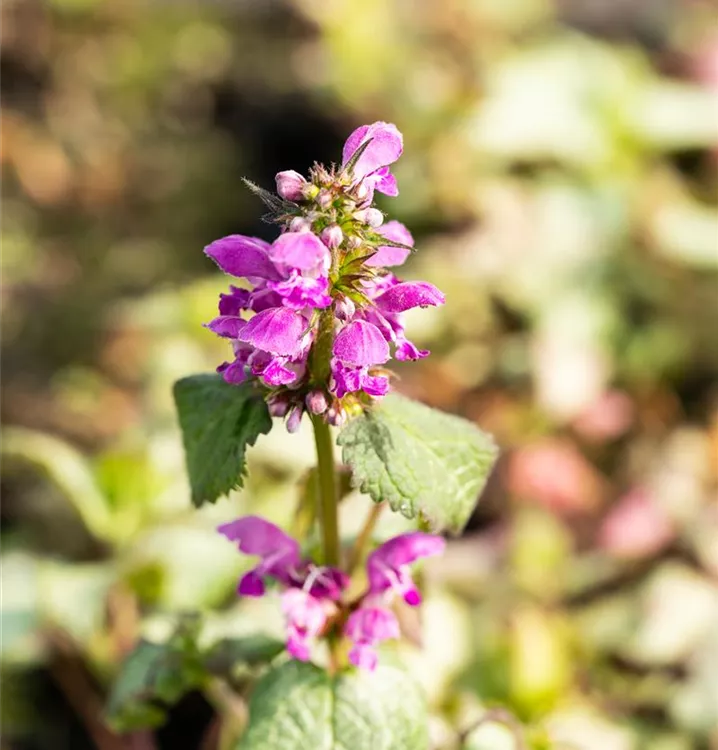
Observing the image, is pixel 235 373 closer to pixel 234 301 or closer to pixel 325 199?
pixel 234 301

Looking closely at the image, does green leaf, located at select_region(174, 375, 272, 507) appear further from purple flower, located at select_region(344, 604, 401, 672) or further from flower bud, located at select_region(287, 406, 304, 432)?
purple flower, located at select_region(344, 604, 401, 672)

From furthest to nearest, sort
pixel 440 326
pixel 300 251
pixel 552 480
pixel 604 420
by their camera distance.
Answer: pixel 440 326 < pixel 604 420 < pixel 552 480 < pixel 300 251

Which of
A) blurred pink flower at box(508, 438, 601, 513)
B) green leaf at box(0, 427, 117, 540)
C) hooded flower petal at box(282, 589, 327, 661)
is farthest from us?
blurred pink flower at box(508, 438, 601, 513)

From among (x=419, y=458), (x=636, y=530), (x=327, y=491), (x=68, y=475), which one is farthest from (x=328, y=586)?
(x=636, y=530)

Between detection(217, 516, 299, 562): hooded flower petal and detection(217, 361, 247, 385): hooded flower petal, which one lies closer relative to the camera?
detection(217, 361, 247, 385): hooded flower petal

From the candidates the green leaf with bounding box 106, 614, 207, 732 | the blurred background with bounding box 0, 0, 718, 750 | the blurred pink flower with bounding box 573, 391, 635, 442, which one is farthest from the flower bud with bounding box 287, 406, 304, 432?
the blurred pink flower with bounding box 573, 391, 635, 442

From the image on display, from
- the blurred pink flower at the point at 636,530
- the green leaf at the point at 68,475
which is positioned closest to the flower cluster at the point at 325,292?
the green leaf at the point at 68,475
